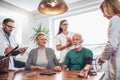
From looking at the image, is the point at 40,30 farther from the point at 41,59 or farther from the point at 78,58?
the point at 78,58

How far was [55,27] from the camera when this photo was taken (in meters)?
5.23

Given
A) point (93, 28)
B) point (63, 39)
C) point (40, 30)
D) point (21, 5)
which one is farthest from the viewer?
point (40, 30)

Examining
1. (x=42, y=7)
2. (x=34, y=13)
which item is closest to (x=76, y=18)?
(x=34, y=13)

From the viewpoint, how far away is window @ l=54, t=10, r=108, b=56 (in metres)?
4.21

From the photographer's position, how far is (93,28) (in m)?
4.38

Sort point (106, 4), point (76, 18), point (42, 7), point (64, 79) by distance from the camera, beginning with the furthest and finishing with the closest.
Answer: point (76, 18) → point (42, 7) → point (106, 4) → point (64, 79)

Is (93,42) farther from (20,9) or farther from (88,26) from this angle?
(20,9)

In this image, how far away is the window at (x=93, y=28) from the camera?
13.8ft

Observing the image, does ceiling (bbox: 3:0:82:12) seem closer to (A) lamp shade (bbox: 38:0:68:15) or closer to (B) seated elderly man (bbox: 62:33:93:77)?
(A) lamp shade (bbox: 38:0:68:15)

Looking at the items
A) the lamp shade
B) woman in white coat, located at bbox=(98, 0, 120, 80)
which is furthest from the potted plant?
woman in white coat, located at bbox=(98, 0, 120, 80)

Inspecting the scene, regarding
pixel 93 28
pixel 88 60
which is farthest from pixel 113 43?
pixel 93 28

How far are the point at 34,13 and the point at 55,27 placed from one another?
885mm

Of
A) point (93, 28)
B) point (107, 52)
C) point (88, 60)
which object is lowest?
point (88, 60)

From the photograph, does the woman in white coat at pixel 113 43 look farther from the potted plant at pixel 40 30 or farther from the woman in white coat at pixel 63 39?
the potted plant at pixel 40 30
